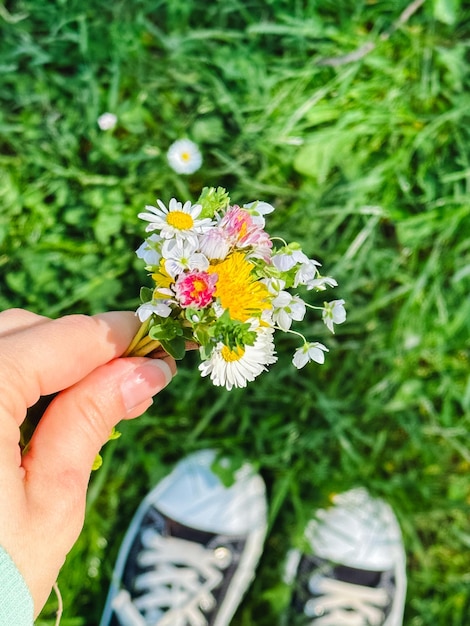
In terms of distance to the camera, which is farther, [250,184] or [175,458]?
[175,458]

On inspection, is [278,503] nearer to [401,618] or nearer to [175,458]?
[175,458]

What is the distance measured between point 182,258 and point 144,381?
9.3 inches

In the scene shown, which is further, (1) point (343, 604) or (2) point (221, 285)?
(1) point (343, 604)

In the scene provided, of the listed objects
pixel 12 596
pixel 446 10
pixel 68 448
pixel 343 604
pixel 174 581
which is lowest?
pixel 343 604

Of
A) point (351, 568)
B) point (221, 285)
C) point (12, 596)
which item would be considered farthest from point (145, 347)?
point (351, 568)

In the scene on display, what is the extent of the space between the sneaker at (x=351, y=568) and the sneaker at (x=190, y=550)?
15 centimetres

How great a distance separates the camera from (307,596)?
5.84ft

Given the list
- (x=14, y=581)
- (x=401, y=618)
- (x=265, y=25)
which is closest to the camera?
(x=14, y=581)

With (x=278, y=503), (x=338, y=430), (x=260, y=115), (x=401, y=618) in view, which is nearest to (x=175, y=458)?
(x=278, y=503)

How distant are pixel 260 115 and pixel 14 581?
1.18 meters

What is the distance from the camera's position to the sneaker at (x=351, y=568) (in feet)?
5.78

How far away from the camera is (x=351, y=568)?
1798 millimetres

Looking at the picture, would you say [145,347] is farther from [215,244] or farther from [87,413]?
[215,244]

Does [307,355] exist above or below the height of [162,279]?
below
